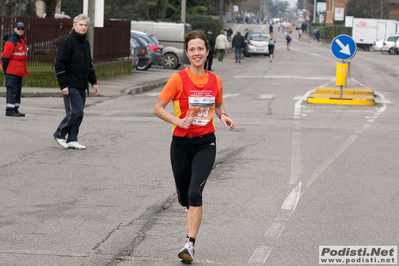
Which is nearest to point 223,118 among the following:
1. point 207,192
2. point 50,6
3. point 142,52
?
point 207,192

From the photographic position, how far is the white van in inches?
1393

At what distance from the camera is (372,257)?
5.91m

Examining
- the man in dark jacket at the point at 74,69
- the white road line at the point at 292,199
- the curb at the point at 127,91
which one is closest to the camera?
the white road line at the point at 292,199

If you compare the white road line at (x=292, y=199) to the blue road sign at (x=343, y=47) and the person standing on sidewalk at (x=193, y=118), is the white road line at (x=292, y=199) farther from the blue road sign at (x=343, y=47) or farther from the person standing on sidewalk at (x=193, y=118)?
the blue road sign at (x=343, y=47)

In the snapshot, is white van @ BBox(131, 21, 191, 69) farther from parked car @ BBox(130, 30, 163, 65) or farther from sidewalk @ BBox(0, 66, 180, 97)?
sidewalk @ BBox(0, 66, 180, 97)

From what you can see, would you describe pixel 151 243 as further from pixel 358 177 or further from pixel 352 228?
pixel 358 177

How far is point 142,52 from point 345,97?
1269 centimetres

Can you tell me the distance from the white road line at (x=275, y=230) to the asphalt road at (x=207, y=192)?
2cm

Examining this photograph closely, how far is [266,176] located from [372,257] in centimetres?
355

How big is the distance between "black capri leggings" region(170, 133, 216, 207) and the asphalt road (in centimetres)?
49

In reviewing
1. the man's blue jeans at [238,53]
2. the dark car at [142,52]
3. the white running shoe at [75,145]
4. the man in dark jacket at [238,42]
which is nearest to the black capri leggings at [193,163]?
the white running shoe at [75,145]

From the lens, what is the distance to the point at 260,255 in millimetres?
5887

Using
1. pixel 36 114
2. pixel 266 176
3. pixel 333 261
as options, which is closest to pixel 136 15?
pixel 36 114

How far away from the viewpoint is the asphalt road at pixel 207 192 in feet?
19.9
